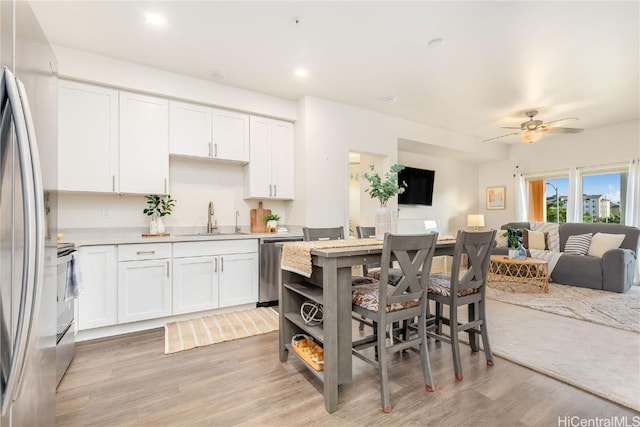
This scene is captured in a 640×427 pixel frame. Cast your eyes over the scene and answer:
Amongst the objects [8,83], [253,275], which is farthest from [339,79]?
[8,83]

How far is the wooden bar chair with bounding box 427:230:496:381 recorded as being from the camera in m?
2.02

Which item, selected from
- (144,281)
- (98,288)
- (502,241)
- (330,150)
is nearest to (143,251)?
(144,281)

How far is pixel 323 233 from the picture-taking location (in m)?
2.81

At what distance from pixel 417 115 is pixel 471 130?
1.50 meters

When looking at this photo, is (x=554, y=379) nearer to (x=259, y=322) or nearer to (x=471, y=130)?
(x=259, y=322)

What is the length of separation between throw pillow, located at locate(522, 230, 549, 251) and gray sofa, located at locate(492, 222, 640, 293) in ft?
1.75

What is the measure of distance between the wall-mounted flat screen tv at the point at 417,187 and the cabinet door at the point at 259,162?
2.97 meters

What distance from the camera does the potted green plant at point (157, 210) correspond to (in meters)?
3.42

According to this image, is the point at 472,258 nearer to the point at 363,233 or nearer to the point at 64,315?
the point at 363,233

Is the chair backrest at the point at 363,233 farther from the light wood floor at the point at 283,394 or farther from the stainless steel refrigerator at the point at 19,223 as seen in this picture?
the stainless steel refrigerator at the point at 19,223

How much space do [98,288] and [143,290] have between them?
0.36m

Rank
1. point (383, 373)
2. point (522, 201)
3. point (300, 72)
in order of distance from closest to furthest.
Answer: point (383, 373), point (300, 72), point (522, 201)

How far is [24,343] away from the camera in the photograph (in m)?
0.79

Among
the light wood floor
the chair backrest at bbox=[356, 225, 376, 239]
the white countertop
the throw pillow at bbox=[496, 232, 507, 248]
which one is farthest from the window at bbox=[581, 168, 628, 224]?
the white countertop
